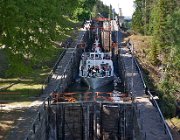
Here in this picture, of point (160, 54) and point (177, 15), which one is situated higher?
point (177, 15)

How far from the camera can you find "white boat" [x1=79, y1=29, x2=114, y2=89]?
4522cm

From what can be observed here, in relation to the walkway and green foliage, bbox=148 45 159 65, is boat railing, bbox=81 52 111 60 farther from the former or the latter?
the walkway

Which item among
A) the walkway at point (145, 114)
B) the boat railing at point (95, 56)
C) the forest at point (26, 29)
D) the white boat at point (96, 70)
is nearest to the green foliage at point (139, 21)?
the boat railing at point (95, 56)

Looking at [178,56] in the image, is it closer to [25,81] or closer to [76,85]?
[76,85]

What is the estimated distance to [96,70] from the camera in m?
47.4

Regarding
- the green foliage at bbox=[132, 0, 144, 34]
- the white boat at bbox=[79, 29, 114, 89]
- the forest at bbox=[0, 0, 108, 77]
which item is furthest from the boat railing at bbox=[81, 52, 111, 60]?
the green foliage at bbox=[132, 0, 144, 34]

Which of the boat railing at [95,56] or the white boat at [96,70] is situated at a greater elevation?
the boat railing at [95,56]

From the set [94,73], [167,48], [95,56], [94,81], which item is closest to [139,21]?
[167,48]

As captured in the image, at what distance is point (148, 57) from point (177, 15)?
20.8 feet

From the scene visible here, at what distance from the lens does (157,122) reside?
2939 cm

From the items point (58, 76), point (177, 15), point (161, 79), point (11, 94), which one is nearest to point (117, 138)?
point (11, 94)

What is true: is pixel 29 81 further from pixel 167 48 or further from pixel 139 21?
pixel 139 21

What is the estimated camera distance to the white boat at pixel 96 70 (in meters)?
45.2

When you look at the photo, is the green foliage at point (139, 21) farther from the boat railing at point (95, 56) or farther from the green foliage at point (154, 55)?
the boat railing at point (95, 56)
